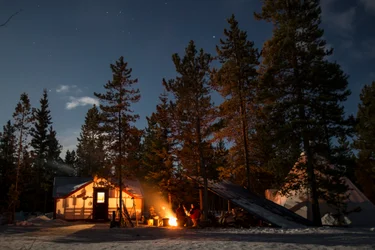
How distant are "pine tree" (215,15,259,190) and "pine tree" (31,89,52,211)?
3680cm

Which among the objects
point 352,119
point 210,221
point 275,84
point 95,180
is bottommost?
point 210,221

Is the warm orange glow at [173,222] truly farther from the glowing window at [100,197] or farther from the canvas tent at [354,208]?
the glowing window at [100,197]

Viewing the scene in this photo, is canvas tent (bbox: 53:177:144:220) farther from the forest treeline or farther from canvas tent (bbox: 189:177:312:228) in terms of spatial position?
canvas tent (bbox: 189:177:312:228)

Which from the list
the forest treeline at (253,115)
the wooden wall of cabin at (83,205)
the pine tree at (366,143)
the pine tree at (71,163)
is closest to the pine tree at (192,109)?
the forest treeline at (253,115)

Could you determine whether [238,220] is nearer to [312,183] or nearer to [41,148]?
[312,183]

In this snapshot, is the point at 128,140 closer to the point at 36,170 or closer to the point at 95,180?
the point at 95,180

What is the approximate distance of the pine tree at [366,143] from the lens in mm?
37094

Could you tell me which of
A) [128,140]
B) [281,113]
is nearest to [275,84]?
[281,113]

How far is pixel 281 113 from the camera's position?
19688 mm

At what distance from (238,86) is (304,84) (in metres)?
7.08

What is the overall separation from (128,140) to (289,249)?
59.7 feet

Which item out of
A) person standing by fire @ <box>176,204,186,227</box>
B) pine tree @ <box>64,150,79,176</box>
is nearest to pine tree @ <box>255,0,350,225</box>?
person standing by fire @ <box>176,204,186,227</box>

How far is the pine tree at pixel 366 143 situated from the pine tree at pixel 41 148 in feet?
149

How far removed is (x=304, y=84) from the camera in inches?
765
